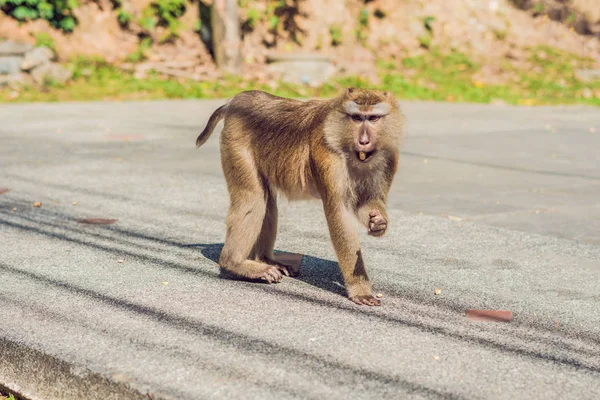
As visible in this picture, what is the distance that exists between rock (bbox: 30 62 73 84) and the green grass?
19cm

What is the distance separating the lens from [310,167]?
184 inches

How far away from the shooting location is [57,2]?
57.9 ft

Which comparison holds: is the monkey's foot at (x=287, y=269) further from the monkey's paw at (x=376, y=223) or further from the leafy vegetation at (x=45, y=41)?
the leafy vegetation at (x=45, y=41)

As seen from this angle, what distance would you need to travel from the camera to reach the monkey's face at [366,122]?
4.29 meters

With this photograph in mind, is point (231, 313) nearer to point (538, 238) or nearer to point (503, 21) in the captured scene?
point (538, 238)

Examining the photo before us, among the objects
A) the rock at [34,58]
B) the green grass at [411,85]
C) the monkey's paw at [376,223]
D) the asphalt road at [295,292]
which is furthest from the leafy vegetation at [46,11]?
the monkey's paw at [376,223]

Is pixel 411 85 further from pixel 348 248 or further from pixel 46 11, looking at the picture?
pixel 348 248

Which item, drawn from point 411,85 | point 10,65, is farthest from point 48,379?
point 411,85

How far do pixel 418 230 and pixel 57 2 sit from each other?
13350 mm

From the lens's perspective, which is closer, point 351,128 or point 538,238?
point 351,128

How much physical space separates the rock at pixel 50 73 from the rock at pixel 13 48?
409mm

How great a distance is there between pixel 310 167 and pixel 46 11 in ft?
46.8

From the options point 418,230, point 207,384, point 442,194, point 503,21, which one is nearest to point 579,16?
point 503,21

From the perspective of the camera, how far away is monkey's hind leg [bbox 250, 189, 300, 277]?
16.7 feet
